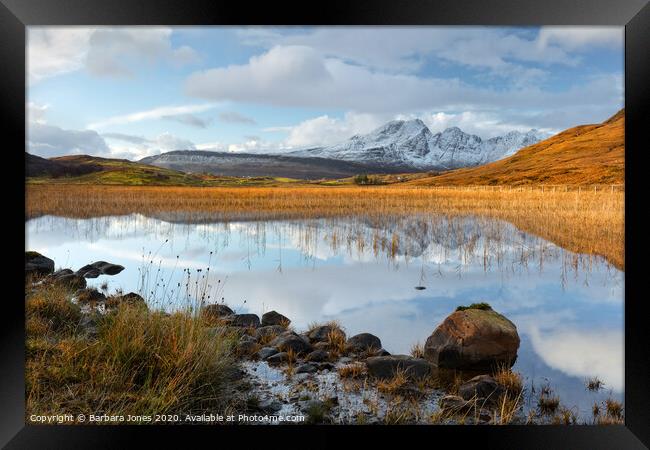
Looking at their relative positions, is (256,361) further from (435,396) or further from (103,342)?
(435,396)

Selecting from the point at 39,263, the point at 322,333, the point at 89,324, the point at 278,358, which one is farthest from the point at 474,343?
the point at 39,263

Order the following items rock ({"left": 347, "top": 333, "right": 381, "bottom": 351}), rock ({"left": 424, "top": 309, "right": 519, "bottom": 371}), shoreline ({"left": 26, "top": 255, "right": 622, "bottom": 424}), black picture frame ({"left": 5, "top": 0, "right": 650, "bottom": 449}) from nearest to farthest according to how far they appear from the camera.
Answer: black picture frame ({"left": 5, "top": 0, "right": 650, "bottom": 449}) → shoreline ({"left": 26, "top": 255, "right": 622, "bottom": 424}) → rock ({"left": 424, "top": 309, "right": 519, "bottom": 371}) → rock ({"left": 347, "top": 333, "right": 381, "bottom": 351})

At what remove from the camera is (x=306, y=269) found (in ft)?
26.8

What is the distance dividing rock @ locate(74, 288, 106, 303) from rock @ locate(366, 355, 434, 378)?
13.9 ft

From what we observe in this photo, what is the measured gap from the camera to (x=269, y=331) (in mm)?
5152

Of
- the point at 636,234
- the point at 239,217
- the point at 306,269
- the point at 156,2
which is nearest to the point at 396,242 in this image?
the point at 306,269

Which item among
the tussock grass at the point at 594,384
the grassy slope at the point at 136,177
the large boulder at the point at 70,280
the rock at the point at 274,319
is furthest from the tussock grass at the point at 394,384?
the grassy slope at the point at 136,177

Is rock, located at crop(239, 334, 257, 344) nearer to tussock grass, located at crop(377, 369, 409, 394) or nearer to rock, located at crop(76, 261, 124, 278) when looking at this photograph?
tussock grass, located at crop(377, 369, 409, 394)

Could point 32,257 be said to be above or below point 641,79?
below

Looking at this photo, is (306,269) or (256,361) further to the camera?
(306,269)

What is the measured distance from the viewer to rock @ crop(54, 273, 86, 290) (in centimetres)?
664

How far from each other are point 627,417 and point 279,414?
108 inches

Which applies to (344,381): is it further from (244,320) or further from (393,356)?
(244,320)

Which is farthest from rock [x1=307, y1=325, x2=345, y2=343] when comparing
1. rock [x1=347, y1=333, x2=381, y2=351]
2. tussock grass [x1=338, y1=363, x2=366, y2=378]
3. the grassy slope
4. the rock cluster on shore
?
the grassy slope
